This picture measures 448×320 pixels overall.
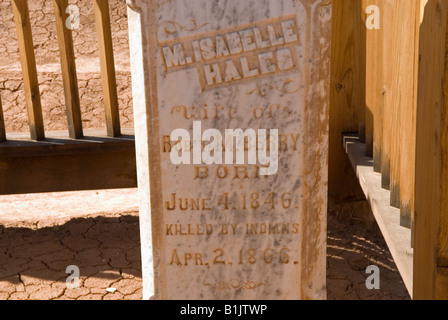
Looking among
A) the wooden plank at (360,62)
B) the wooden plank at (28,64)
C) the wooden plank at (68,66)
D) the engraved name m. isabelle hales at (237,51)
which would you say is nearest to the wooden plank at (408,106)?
the engraved name m. isabelle hales at (237,51)

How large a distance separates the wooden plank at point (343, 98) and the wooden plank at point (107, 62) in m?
1.22

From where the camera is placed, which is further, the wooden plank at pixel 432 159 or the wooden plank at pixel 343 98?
the wooden plank at pixel 343 98

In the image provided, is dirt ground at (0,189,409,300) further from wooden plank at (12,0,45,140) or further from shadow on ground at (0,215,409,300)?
wooden plank at (12,0,45,140)

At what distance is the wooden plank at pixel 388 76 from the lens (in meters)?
2.17

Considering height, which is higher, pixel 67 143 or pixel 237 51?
pixel 237 51

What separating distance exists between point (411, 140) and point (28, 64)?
1.99 meters

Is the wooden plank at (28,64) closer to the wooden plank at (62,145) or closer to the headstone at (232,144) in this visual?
the wooden plank at (62,145)

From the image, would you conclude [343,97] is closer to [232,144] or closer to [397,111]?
[397,111]

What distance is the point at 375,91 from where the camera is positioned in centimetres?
274

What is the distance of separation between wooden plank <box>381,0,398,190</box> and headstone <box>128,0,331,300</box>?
0.30 m

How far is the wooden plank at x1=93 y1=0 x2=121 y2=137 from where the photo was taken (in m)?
3.04

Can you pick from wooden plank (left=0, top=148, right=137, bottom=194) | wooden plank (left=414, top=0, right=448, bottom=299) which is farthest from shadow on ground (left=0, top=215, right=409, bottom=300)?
wooden plank (left=414, top=0, right=448, bottom=299)

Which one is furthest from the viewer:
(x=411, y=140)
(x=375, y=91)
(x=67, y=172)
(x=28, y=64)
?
(x=67, y=172)

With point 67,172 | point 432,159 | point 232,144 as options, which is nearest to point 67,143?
point 67,172
